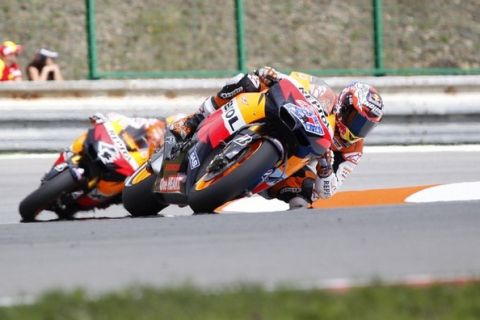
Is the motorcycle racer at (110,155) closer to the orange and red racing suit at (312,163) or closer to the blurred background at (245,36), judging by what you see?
the orange and red racing suit at (312,163)

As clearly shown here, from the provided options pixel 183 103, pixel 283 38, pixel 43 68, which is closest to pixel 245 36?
pixel 283 38

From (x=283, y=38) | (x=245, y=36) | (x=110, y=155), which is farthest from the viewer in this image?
(x=283, y=38)

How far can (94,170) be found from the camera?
908 cm

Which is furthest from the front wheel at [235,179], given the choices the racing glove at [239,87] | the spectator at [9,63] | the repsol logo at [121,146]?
the spectator at [9,63]

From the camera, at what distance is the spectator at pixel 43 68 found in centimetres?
1322

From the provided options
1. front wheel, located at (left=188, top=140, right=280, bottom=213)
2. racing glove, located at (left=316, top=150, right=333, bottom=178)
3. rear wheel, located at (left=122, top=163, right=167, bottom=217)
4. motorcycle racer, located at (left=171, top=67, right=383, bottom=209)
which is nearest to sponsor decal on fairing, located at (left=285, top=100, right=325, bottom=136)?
motorcycle racer, located at (left=171, top=67, right=383, bottom=209)

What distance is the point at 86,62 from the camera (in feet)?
46.4

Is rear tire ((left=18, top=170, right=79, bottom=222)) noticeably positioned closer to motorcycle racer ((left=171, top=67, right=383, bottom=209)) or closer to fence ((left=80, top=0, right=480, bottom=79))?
motorcycle racer ((left=171, top=67, right=383, bottom=209))

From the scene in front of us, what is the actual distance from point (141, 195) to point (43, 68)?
5.00 meters

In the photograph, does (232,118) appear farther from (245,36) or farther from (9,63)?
(245,36)

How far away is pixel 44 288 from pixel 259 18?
10047 millimetres

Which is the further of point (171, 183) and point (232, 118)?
point (171, 183)

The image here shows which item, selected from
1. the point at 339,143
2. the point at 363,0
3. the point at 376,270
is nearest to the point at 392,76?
the point at 363,0

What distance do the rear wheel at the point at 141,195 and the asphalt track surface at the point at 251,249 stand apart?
1116 millimetres
